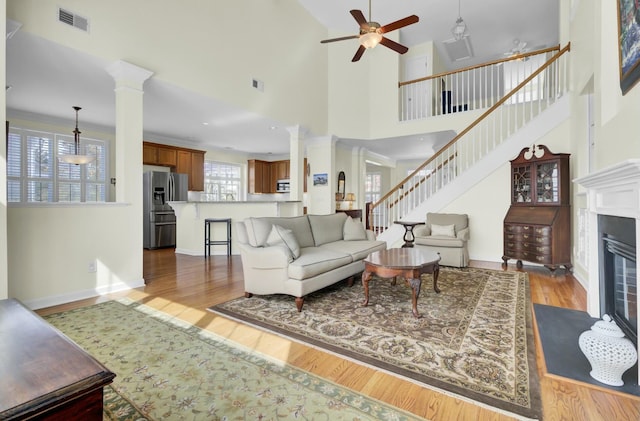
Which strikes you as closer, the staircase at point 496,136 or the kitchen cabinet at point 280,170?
the staircase at point 496,136

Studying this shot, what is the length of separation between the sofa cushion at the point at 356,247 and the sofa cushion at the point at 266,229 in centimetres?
28

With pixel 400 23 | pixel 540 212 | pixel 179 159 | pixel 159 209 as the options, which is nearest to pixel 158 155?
pixel 179 159

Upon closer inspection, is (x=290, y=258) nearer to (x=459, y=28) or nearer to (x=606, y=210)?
(x=606, y=210)

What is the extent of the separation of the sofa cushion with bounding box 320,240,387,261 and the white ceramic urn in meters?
2.27

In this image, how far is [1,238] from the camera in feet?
8.48

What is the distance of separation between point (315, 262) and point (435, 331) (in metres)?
1.26

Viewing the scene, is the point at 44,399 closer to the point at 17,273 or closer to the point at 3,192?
the point at 3,192

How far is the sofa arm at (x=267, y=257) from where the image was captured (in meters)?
3.13

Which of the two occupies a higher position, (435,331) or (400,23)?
(400,23)

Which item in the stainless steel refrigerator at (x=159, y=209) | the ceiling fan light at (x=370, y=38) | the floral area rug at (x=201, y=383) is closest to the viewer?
the floral area rug at (x=201, y=383)

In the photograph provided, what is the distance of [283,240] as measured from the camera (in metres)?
3.34

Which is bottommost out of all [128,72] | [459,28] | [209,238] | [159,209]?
[209,238]

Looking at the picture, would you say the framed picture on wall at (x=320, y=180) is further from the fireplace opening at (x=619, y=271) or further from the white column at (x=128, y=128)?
the fireplace opening at (x=619, y=271)

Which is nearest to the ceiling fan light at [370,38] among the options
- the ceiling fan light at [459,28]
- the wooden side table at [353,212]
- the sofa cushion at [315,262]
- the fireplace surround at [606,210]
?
the sofa cushion at [315,262]
